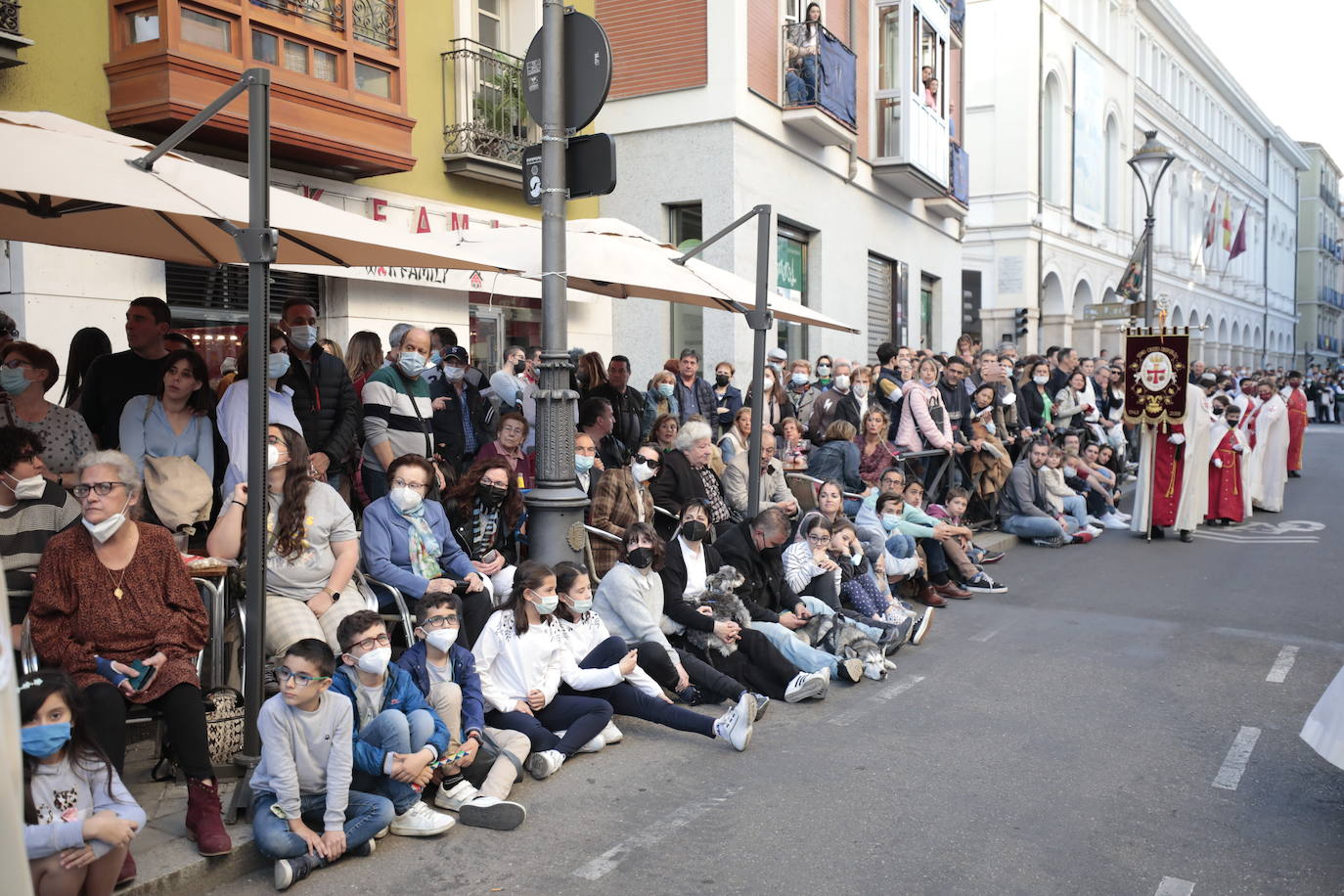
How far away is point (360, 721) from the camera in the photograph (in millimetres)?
4766

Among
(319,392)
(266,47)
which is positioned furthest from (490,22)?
(319,392)

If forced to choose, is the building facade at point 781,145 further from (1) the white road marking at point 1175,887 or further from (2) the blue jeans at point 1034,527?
(1) the white road marking at point 1175,887

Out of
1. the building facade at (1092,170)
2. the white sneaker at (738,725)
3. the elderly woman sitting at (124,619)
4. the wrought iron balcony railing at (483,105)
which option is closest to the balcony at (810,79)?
the wrought iron balcony railing at (483,105)

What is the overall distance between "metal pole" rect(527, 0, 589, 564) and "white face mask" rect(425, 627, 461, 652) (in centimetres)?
153

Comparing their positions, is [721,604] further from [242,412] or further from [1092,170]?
[1092,170]

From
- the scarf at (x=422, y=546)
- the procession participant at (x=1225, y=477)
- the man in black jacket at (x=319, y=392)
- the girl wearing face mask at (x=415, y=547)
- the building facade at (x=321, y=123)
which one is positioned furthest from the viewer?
the procession participant at (x=1225, y=477)

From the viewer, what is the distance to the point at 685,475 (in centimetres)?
873

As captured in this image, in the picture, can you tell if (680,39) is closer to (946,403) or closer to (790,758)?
(946,403)

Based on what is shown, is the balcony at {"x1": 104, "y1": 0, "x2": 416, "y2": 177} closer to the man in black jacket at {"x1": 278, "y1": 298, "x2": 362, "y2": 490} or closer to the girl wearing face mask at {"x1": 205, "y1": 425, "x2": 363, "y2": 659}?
the man in black jacket at {"x1": 278, "y1": 298, "x2": 362, "y2": 490}

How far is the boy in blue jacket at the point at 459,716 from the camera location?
4.93m

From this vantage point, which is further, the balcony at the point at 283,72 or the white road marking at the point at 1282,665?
the balcony at the point at 283,72

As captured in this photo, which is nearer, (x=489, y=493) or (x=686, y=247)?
(x=489, y=493)

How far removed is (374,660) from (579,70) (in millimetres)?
3719

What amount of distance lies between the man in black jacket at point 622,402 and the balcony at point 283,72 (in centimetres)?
408
